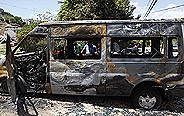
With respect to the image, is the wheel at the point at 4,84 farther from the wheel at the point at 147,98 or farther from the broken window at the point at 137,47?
the wheel at the point at 147,98

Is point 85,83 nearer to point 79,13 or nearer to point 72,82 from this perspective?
point 72,82

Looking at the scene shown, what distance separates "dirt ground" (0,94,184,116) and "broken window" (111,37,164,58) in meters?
1.60

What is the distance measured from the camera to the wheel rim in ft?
14.5

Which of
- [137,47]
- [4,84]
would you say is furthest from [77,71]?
[4,84]

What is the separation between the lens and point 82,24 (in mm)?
4332

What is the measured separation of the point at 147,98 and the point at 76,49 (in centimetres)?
264

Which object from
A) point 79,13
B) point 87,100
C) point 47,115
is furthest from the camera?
point 79,13

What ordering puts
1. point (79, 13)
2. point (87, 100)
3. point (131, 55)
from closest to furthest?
point (131, 55) < point (87, 100) < point (79, 13)

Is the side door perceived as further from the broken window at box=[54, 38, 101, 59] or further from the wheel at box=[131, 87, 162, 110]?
the wheel at box=[131, 87, 162, 110]

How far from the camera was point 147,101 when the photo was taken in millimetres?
4457

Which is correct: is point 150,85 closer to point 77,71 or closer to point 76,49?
point 77,71

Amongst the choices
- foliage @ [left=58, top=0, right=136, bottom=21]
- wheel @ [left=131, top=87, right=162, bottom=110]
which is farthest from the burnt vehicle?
foliage @ [left=58, top=0, right=136, bottom=21]

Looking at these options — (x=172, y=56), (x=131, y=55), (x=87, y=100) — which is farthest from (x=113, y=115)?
(x=172, y=56)

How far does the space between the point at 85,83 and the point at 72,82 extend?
0.38m
